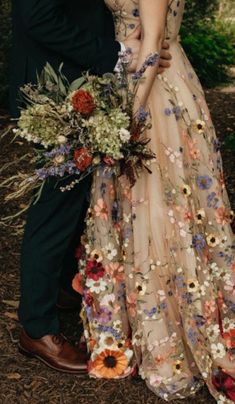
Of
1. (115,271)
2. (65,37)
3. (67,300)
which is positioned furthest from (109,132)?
(67,300)

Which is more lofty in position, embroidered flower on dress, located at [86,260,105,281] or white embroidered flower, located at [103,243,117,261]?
white embroidered flower, located at [103,243,117,261]

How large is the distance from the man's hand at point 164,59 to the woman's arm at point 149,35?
0.09 meters

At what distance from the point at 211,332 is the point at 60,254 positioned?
785mm

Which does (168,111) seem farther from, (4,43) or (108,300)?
(4,43)

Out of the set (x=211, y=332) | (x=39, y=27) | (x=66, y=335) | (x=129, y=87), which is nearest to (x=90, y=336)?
(x=66, y=335)

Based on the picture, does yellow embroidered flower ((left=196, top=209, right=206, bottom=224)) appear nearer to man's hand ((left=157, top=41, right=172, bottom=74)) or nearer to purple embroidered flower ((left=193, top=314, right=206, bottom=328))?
purple embroidered flower ((left=193, top=314, right=206, bottom=328))

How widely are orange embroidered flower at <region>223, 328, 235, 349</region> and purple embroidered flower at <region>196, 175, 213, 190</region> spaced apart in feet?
2.34

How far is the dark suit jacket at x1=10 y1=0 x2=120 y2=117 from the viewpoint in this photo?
2.93 meters

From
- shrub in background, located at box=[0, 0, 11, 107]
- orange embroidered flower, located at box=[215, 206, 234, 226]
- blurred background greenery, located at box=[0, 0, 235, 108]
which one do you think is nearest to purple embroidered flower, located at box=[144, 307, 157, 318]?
orange embroidered flower, located at box=[215, 206, 234, 226]

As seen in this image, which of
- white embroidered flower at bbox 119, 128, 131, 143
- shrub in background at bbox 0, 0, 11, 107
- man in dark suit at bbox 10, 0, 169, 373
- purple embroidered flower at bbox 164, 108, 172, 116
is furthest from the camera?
shrub in background at bbox 0, 0, 11, 107

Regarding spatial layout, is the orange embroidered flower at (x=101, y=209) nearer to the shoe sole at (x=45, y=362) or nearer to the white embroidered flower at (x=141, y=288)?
the white embroidered flower at (x=141, y=288)

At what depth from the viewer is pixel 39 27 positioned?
2.94 meters

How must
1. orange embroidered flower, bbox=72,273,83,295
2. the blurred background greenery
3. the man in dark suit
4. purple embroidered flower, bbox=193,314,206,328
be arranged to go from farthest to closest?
the blurred background greenery, orange embroidered flower, bbox=72,273,83,295, purple embroidered flower, bbox=193,314,206,328, the man in dark suit

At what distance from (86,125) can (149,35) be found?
47 cm
